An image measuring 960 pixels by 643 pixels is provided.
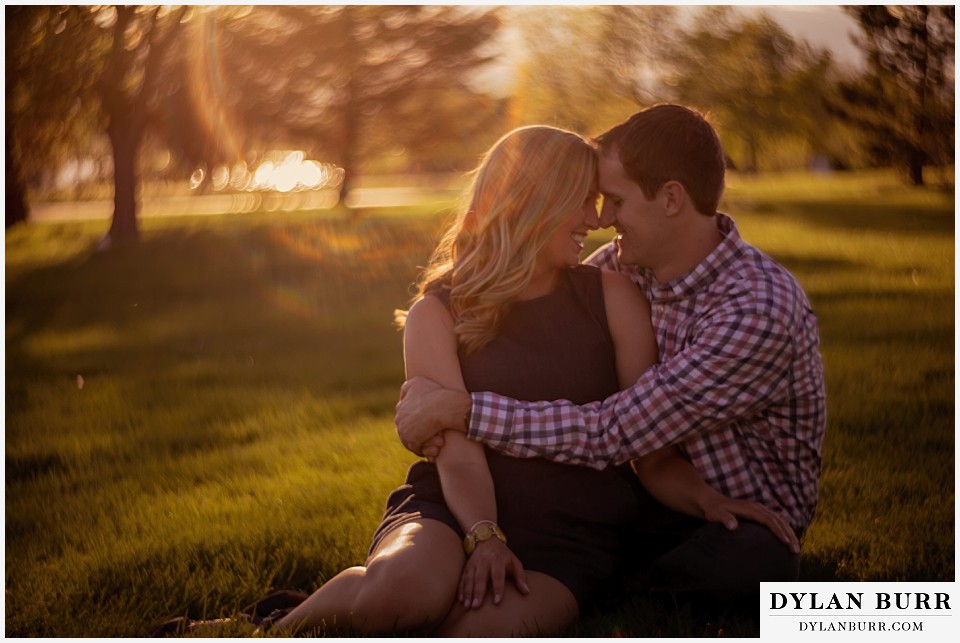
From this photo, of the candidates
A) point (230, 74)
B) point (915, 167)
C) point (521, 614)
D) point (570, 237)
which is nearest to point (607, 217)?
point (570, 237)

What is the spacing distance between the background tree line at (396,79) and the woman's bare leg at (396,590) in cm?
938

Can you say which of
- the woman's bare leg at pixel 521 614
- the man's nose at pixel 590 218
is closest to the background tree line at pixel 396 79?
the man's nose at pixel 590 218

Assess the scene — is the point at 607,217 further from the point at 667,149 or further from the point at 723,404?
the point at 723,404

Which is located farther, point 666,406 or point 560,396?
point 560,396

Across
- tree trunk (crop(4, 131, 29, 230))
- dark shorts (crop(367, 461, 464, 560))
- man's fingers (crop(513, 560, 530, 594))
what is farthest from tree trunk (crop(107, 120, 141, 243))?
man's fingers (crop(513, 560, 530, 594))

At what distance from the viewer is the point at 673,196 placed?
376 centimetres

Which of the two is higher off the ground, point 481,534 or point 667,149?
point 667,149

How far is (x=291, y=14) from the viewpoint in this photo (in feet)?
79.6

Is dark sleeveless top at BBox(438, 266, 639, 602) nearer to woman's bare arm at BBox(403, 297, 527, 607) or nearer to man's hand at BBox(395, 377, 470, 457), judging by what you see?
woman's bare arm at BBox(403, 297, 527, 607)

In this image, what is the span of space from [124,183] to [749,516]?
1809 cm

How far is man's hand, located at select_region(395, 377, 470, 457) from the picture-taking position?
3.61 metres

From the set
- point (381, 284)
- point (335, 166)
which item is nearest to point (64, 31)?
point (381, 284)

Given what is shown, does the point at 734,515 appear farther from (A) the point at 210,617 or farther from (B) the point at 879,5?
(B) the point at 879,5

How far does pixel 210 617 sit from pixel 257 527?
89cm
